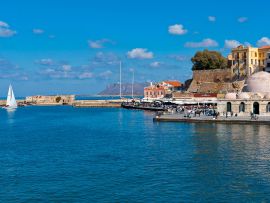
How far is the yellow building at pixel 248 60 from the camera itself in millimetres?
69000

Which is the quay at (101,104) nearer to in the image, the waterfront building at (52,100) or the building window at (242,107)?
the waterfront building at (52,100)

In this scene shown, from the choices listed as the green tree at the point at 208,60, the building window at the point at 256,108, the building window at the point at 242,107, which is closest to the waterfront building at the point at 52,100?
the green tree at the point at 208,60

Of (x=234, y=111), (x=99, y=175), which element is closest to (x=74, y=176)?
(x=99, y=175)

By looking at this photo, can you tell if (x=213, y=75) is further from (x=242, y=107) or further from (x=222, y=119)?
(x=222, y=119)

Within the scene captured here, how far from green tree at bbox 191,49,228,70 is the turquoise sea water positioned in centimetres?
4377

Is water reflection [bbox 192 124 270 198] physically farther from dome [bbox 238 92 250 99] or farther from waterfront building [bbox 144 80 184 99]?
waterfront building [bbox 144 80 184 99]

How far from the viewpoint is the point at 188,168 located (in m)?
21.8

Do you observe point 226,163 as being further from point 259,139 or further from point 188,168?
point 259,139

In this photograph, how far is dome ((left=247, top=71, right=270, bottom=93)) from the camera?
48.6 m

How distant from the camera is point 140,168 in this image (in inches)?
860

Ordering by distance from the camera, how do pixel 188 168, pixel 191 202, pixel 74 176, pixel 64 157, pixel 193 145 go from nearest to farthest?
pixel 191 202 < pixel 74 176 < pixel 188 168 < pixel 64 157 < pixel 193 145

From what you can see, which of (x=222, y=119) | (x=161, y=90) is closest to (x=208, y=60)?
(x=161, y=90)

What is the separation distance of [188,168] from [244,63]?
50760mm

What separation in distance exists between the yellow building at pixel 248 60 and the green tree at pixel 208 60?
22.1ft
